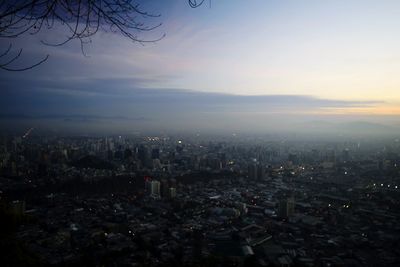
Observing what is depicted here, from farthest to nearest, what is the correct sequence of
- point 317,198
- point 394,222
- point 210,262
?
1. point 317,198
2. point 394,222
3. point 210,262

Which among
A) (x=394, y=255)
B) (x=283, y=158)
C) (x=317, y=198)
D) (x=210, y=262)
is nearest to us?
(x=210, y=262)

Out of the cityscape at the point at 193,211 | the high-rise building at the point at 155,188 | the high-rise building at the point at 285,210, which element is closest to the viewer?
the cityscape at the point at 193,211

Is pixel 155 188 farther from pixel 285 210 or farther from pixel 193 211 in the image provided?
pixel 285 210

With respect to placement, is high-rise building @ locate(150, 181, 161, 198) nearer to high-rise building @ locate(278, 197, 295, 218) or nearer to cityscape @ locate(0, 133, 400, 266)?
cityscape @ locate(0, 133, 400, 266)

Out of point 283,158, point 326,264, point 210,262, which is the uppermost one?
point 210,262

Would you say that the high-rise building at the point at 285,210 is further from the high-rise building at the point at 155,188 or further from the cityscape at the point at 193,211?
the high-rise building at the point at 155,188

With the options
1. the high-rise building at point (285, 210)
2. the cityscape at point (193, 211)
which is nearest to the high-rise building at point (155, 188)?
the cityscape at point (193, 211)

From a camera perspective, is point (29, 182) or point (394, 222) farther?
point (29, 182)

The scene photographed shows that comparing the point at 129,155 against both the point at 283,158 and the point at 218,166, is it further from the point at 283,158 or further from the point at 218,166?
the point at 283,158

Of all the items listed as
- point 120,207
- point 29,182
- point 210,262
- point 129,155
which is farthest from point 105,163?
point 210,262

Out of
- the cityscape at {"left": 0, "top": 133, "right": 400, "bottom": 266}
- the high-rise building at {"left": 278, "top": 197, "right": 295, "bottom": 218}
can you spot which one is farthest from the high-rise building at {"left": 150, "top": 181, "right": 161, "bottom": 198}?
the high-rise building at {"left": 278, "top": 197, "right": 295, "bottom": 218}

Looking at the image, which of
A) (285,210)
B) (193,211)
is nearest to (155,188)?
(193,211)
